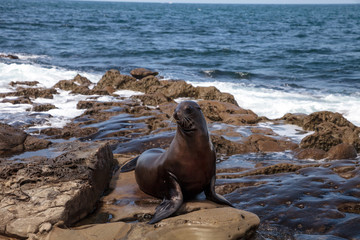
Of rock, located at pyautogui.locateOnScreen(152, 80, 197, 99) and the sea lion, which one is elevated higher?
the sea lion

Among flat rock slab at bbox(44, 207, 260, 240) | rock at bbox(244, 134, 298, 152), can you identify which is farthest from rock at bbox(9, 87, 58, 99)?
flat rock slab at bbox(44, 207, 260, 240)

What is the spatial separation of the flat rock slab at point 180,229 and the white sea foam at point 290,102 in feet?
31.1

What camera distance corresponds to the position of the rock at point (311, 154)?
7.83m

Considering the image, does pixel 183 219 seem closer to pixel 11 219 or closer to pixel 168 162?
pixel 168 162

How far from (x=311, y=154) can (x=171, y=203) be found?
4.34m

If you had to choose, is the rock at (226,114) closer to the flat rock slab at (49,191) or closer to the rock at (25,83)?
the flat rock slab at (49,191)

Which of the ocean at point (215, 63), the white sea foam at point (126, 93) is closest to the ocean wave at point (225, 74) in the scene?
the ocean at point (215, 63)

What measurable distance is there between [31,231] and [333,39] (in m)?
38.0

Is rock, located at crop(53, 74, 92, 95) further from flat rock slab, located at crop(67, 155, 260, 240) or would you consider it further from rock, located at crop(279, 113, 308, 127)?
flat rock slab, located at crop(67, 155, 260, 240)

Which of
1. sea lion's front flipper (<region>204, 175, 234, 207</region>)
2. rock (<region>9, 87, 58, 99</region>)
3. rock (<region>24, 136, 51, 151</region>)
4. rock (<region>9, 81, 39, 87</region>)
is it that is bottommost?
rock (<region>9, 81, 39, 87</region>)

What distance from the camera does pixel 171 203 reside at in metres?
4.43

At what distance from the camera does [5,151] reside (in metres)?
6.64

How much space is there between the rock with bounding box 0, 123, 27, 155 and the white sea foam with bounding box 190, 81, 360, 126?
8.36 m

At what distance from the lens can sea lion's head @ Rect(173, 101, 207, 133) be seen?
14.9 feet
